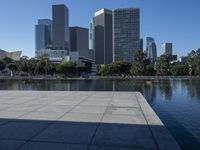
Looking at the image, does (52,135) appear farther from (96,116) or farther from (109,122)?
(96,116)

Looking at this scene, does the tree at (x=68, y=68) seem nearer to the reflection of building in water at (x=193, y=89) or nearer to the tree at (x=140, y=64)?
the tree at (x=140, y=64)

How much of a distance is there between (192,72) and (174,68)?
692cm

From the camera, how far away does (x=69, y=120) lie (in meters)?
9.52

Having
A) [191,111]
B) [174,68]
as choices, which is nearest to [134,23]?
[174,68]

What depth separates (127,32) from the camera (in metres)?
186

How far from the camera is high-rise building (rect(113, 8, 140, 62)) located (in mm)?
186250

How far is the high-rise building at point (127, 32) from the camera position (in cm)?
18625

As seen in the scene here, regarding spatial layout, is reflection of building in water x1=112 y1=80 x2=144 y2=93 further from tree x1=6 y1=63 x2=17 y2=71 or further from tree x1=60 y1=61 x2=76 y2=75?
tree x1=6 y1=63 x2=17 y2=71

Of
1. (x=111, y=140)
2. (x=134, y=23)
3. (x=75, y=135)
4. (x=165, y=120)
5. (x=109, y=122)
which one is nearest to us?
(x=111, y=140)

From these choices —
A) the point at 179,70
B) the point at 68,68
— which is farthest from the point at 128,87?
the point at 68,68

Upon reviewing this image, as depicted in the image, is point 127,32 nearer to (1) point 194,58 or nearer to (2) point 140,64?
(1) point 194,58

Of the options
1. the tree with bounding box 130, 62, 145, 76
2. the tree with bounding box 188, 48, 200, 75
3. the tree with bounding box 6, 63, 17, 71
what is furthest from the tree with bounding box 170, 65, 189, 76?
the tree with bounding box 6, 63, 17, 71

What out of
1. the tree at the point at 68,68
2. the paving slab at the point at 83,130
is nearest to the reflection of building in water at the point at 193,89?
the paving slab at the point at 83,130

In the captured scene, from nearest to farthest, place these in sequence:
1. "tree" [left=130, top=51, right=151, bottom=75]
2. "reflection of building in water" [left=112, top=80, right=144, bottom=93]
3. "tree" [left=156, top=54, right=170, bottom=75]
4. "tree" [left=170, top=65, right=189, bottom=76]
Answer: "reflection of building in water" [left=112, top=80, right=144, bottom=93] → "tree" [left=156, top=54, right=170, bottom=75] → "tree" [left=130, top=51, right=151, bottom=75] → "tree" [left=170, top=65, right=189, bottom=76]
